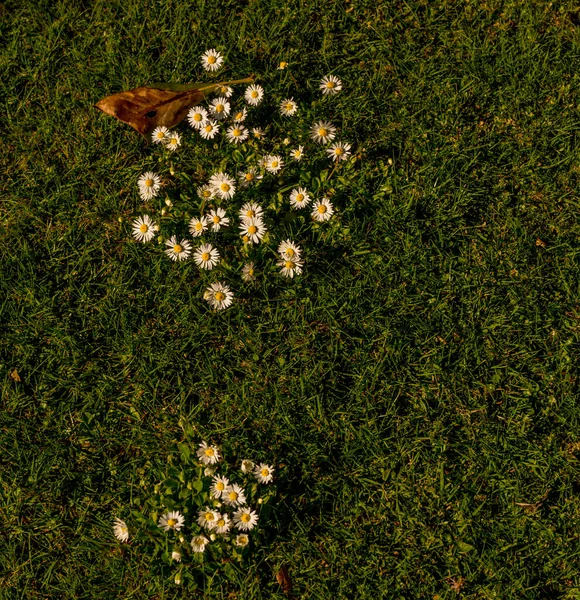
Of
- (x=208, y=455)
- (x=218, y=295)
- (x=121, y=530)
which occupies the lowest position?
(x=121, y=530)

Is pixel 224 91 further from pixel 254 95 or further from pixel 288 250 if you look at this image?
pixel 288 250

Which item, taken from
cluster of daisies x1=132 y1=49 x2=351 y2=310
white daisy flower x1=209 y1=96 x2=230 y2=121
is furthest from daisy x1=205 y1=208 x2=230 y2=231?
white daisy flower x1=209 y1=96 x2=230 y2=121

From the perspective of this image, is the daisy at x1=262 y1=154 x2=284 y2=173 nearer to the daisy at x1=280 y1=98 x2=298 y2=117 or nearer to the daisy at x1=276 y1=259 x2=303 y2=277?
the daisy at x1=280 y1=98 x2=298 y2=117

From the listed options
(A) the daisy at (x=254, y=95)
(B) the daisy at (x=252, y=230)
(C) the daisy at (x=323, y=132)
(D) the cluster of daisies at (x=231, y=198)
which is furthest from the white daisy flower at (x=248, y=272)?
(A) the daisy at (x=254, y=95)

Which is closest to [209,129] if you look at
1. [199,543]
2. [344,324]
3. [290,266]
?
[290,266]

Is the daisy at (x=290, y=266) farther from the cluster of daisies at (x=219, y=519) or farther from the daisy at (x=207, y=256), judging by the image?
the cluster of daisies at (x=219, y=519)

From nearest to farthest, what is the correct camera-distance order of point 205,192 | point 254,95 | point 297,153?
1. point 205,192
2. point 297,153
3. point 254,95

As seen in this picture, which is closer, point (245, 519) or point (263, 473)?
point (245, 519)

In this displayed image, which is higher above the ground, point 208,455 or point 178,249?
point 178,249
